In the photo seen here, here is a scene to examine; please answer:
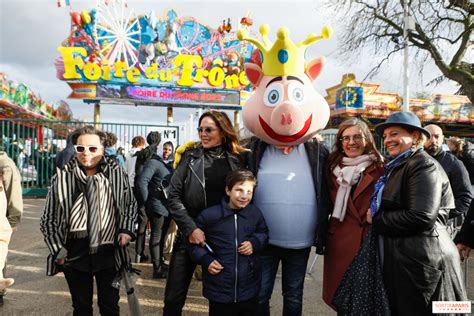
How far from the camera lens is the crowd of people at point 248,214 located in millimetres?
2244

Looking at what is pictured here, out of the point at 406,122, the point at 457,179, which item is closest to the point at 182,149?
the point at 406,122

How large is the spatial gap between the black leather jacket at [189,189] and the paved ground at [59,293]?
4.50 ft

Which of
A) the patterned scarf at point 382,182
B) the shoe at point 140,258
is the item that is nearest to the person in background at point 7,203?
the shoe at point 140,258

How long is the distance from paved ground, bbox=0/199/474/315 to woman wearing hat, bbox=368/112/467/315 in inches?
59.8

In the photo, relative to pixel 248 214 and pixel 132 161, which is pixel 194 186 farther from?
pixel 132 161

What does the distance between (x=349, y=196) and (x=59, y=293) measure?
10.4 feet

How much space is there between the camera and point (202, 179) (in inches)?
99.0

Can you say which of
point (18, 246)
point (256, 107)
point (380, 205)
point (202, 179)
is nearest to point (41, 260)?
point (18, 246)

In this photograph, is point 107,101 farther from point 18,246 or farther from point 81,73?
point 18,246

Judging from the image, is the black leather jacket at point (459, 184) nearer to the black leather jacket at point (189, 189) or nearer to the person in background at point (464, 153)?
the person in background at point (464, 153)

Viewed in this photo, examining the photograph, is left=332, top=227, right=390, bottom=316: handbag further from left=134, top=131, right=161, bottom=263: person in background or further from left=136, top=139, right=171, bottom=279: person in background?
left=134, top=131, right=161, bottom=263: person in background

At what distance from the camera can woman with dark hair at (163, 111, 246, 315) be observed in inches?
98.8

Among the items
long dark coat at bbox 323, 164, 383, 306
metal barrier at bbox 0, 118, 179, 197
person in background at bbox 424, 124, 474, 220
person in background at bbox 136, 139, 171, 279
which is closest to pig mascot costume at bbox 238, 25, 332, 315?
long dark coat at bbox 323, 164, 383, 306

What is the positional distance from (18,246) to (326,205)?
520 centimetres
